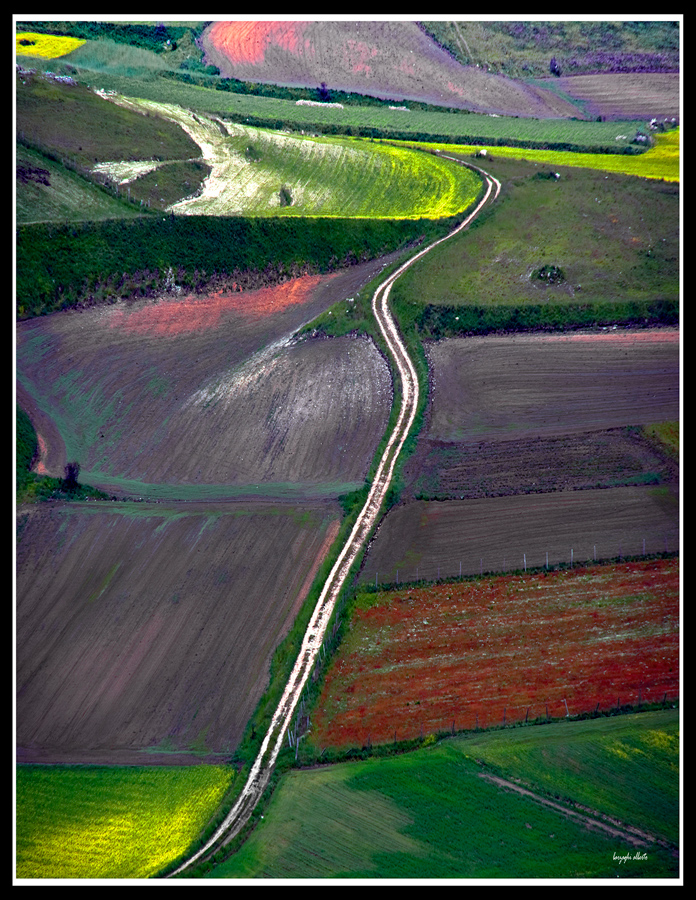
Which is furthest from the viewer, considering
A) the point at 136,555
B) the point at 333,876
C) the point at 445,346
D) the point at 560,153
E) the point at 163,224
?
the point at 560,153

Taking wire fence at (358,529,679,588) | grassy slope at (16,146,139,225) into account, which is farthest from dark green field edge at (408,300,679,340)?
grassy slope at (16,146,139,225)

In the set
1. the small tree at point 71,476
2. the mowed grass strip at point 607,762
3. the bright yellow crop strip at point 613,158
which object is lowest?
the mowed grass strip at point 607,762

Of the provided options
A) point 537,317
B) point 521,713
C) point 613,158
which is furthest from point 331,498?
point 613,158

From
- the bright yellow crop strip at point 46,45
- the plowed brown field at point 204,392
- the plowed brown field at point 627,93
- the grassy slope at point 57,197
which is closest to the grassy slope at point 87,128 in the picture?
the grassy slope at point 57,197

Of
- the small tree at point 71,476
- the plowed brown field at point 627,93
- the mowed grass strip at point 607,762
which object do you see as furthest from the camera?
the plowed brown field at point 627,93

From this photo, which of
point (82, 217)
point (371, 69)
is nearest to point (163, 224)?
point (82, 217)

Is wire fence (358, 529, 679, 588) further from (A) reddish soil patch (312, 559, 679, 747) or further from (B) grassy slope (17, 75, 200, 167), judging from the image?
(B) grassy slope (17, 75, 200, 167)

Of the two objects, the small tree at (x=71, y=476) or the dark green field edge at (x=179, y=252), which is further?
Result: the dark green field edge at (x=179, y=252)

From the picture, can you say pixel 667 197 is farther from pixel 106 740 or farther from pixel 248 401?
pixel 106 740

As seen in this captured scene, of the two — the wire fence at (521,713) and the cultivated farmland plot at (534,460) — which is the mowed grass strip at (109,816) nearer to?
the wire fence at (521,713)
